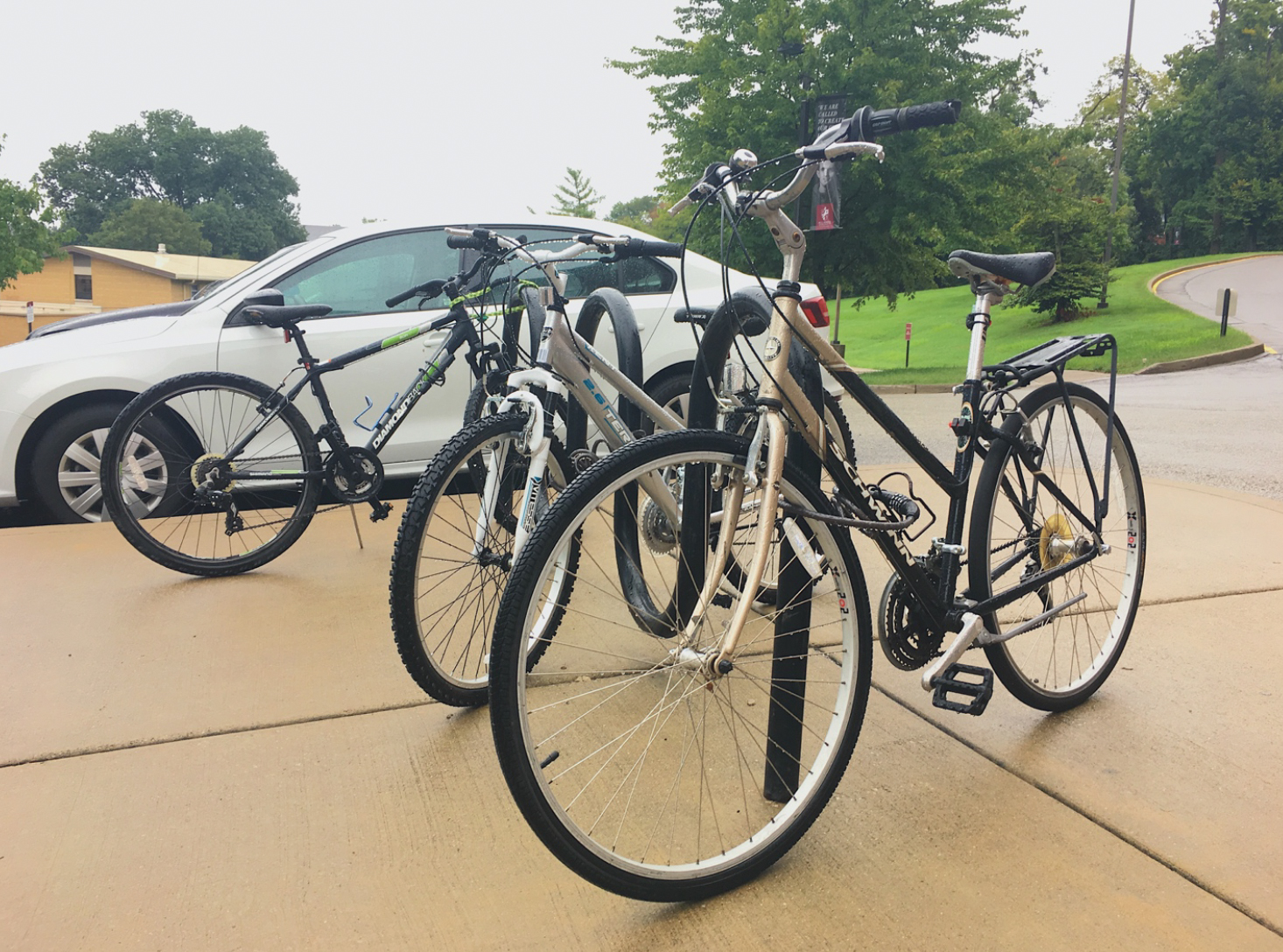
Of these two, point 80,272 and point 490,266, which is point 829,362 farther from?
point 80,272

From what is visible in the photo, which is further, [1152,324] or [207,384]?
[1152,324]

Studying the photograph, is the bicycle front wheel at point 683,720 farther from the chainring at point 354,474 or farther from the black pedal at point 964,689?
the chainring at point 354,474

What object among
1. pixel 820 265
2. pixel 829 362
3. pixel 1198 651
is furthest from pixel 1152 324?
pixel 829 362

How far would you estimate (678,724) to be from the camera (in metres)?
2.83

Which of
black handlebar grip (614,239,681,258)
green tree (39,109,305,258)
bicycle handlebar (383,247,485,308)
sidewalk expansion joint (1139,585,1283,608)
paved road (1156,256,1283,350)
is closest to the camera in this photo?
black handlebar grip (614,239,681,258)

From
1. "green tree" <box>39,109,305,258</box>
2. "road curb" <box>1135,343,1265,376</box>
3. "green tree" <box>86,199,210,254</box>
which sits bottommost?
"road curb" <box>1135,343,1265,376</box>

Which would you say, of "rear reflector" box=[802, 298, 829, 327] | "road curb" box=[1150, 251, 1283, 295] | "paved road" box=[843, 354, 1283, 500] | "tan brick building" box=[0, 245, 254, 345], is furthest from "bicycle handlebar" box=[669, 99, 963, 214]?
"tan brick building" box=[0, 245, 254, 345]

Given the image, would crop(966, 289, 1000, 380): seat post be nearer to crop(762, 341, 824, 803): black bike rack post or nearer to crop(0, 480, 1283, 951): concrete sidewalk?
crop(762, 341, 824, 803): black bike rack post

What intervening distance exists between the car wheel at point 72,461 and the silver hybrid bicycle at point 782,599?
3.28m

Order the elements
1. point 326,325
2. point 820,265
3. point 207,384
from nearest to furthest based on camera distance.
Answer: point 207,384 → point 326,325 → point 820,265

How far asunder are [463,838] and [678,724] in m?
0.81

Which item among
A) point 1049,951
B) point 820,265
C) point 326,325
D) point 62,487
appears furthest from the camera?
point 820,265

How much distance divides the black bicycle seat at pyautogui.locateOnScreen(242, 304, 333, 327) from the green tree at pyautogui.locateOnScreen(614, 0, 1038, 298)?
39.9 feet

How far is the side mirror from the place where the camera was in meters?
4.74
